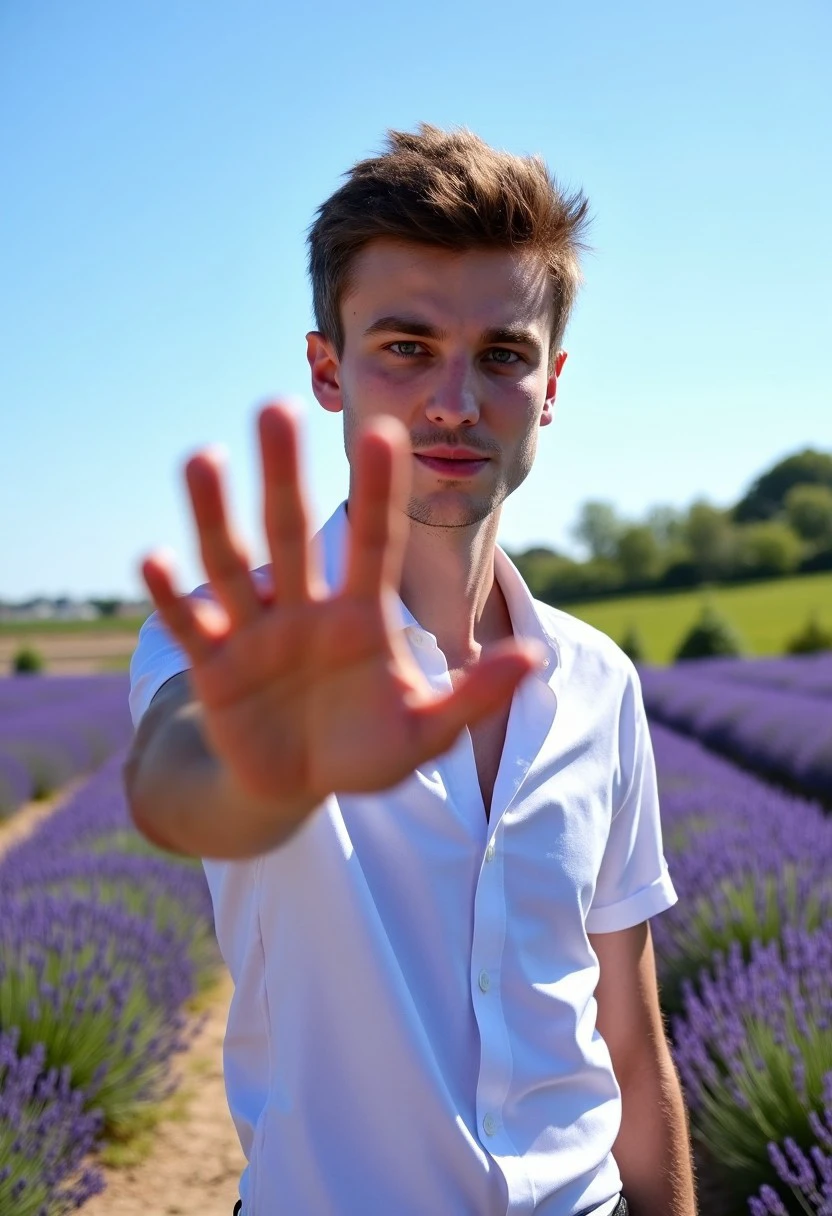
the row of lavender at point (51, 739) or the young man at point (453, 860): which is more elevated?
the young man at point (453, 860)

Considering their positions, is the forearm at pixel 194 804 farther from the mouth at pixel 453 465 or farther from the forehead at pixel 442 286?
the forehead at pixel 442 286

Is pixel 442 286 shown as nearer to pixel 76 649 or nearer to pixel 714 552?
pixel 76 649

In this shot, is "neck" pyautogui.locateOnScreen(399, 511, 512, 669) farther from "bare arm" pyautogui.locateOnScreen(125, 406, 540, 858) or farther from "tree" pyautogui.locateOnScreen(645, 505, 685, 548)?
"tree" pyautogui.locateOnScreen(645, 505, 685, 548)

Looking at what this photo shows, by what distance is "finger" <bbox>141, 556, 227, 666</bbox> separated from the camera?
753 millimetres

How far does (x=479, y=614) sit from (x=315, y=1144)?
2.70 ft

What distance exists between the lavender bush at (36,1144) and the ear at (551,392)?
1.91 meters

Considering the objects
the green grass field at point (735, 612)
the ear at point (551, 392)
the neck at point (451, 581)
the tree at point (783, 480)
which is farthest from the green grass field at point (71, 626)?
the neck at point (451, 581)

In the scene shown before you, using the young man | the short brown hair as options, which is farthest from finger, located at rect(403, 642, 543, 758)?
the short brown hair

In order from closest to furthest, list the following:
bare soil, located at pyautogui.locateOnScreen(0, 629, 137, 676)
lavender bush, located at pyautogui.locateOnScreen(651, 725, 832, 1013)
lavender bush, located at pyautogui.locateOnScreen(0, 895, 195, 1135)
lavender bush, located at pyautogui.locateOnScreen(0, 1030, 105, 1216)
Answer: lavender bush, located at pyautogui.locateOnScreen(0, 1030, 105, 1216) < lavender bush, located at pyautogui.locateOnScreen(0, 895, 195, 1135) < lavender bush, located at pyautogui.locateOnScreen(651, 725, 832, 1013) < bare soil, located at pyautogui.locateOnScreen(0, 629, 137, 676)

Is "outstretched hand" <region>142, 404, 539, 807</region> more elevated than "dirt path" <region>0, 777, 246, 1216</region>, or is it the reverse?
"outstretched hand" <region>142, 404, 539, 807</region>

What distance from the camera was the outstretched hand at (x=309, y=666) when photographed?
0.73 metres

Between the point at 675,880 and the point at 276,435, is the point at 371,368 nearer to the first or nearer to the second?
the point at 276,435

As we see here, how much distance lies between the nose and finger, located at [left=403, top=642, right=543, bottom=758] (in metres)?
0.73

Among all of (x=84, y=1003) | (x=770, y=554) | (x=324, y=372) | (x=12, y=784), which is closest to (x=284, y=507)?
(x=324, y=372)
